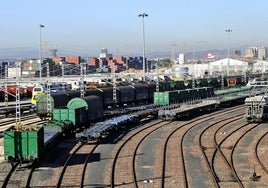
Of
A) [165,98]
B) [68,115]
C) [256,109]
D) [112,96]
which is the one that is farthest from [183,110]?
[68,115]

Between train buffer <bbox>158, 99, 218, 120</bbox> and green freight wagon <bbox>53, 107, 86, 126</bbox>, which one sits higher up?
green freight wagon <bbox>53, 107, 86, 126</bbox>

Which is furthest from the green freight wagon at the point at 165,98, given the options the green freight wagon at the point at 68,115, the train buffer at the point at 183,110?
the green freight wagon at the point at 68,115

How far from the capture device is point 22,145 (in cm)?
2288

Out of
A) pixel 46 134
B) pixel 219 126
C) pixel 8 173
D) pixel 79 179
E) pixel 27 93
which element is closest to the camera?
pixel 79 179

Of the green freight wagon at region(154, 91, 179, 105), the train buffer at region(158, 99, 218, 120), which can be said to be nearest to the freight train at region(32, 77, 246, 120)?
the green freight wagon at region(154, 91, 179, 105)

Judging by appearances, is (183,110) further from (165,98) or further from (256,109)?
(165,98)

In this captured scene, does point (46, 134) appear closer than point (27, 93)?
Yes

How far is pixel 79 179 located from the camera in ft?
66.2

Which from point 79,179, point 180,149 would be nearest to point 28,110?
point 180,149

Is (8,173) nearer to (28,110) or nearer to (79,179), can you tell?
(79,179)

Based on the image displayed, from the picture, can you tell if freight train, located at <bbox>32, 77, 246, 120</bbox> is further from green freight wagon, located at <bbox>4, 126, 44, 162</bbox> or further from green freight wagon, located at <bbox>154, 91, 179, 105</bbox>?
green freight wagon, located at <bbox>4, 126, 44, 162</bbox>

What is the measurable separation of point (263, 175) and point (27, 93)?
6033 cm

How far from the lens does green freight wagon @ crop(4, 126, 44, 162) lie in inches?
898

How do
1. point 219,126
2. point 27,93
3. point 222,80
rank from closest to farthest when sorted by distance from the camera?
point 219,126 < point 27,93 < point 222,80
